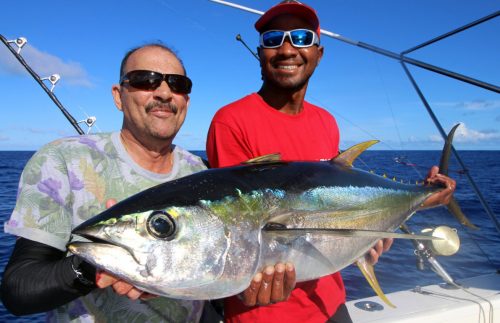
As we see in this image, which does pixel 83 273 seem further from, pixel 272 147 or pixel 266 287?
pixel 272 147

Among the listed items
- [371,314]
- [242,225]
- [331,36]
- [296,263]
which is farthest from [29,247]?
[331,36]

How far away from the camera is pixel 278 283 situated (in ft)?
6.29

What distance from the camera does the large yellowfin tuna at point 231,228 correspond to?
1536 millimetres

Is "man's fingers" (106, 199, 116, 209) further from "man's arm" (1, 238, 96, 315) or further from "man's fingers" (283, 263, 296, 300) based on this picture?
"man's fingers" (283, 263, 296, 300)

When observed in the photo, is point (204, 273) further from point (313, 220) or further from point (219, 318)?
point (219, 318)

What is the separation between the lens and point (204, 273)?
1640 millimetres

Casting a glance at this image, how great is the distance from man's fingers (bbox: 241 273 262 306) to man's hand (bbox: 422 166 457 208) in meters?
1.79

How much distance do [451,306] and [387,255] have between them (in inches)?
285

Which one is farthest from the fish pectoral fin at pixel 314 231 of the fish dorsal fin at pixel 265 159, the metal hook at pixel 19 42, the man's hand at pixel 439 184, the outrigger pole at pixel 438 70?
the metal hook at pixel 19 42

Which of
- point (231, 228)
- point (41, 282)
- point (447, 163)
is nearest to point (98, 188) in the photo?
point (41, 282)

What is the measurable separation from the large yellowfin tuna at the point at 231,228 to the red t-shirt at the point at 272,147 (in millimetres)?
331

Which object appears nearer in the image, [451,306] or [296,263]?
[296,263]

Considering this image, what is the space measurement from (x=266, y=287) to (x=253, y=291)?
0.23 ft

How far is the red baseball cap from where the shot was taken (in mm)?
2795
